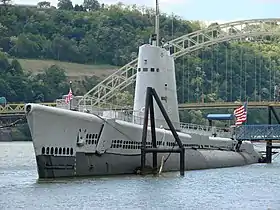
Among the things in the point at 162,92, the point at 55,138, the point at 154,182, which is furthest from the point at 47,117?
the point at 162,92

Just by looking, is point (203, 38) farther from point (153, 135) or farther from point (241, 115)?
point (153, 135)

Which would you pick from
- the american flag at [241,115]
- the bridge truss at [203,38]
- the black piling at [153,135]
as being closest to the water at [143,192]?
the black piling at [153,135]

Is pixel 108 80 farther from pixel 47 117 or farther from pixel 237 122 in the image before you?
pixel 47 117

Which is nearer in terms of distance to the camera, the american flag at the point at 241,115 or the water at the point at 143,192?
the water at the point at 143,192

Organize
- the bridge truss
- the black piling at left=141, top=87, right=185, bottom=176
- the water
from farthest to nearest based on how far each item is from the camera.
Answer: the bridge truss < the black piling at left=141, top=87, right=185, bottom=176 < the water

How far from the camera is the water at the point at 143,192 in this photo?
56.7 meters

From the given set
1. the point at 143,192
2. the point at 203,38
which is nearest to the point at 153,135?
the point at 143,192

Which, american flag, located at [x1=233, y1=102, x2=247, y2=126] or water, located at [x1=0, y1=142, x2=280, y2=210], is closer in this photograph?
water, located at [x1=0, y1=142, x2=280, y2=210]

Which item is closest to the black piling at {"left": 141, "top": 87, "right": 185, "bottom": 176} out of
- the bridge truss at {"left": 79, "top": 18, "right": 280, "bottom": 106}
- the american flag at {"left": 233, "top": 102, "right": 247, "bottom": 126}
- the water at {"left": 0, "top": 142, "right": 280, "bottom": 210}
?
the water at {"left": 0, "top": 142, "right": 280, "bottom": 210}

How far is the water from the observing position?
5672 cm

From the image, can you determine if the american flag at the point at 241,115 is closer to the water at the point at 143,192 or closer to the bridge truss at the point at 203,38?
the water at the point at 143,192

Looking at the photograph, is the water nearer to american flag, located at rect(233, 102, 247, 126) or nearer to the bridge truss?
american flag, located at rect(233, 102, 247, 126)

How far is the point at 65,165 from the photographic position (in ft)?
226

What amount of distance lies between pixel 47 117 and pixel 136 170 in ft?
34.0
